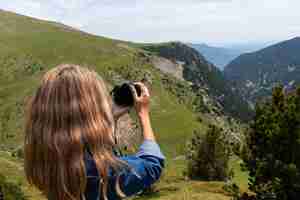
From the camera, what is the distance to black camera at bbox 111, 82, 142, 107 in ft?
14.6

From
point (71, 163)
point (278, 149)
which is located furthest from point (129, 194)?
point (278, 149)

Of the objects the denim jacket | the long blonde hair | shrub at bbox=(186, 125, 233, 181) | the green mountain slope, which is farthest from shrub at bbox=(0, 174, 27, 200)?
the green mountain slope

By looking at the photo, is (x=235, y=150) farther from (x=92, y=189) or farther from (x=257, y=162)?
(x=92, y=189)

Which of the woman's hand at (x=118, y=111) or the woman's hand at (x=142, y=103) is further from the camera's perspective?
the woman's hand at (x=118, y=111)

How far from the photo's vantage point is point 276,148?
2572 centimetres

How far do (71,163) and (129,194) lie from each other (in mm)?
507

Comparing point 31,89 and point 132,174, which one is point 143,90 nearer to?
point 132,174

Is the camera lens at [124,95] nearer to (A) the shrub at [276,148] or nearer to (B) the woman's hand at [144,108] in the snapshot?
(B) the woman's hand at [144,108]

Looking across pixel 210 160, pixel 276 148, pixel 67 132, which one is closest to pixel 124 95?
pixel 67 132

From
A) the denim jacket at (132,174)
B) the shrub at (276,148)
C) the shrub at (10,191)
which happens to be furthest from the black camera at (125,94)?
the shrub at (10,191)

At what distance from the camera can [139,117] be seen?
436 cm

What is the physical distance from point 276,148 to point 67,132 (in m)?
22.7

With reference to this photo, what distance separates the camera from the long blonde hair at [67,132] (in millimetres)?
4070

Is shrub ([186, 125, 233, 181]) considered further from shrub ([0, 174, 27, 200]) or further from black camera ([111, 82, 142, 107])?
black camera ([111, 82, 142, 107])
